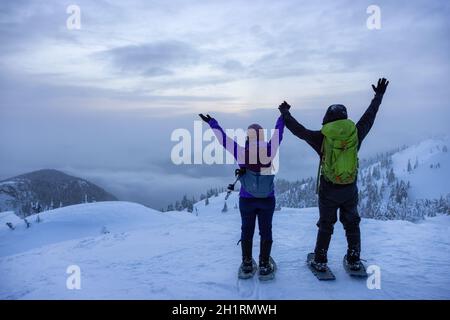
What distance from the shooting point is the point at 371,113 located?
6676mm

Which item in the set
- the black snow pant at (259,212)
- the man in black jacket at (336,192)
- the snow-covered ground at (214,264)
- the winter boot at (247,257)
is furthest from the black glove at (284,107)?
the snow-covered ground at (214,264)

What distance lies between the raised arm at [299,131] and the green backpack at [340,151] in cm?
12

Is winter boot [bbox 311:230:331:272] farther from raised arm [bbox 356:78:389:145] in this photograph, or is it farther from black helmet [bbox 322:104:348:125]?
black helmet [bbox 322:104:348:125]

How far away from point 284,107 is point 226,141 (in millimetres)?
1122

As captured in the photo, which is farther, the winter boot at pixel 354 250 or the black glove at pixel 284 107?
the winter boot at pixel 354 250

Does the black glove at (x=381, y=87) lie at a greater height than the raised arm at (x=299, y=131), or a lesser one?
greater

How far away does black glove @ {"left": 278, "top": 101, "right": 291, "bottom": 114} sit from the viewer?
6.57 m

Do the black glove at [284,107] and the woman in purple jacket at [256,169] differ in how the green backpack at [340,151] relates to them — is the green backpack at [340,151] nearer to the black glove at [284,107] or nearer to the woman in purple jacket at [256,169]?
the black glove at [284,107]

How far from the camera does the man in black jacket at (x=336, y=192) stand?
650cm

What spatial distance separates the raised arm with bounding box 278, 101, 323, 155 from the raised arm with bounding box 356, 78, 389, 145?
668 millimetres

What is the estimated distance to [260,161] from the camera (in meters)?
6.58

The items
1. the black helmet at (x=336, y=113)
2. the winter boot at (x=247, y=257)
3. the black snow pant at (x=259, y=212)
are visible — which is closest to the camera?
the black helmet at (x=336, y=113)
